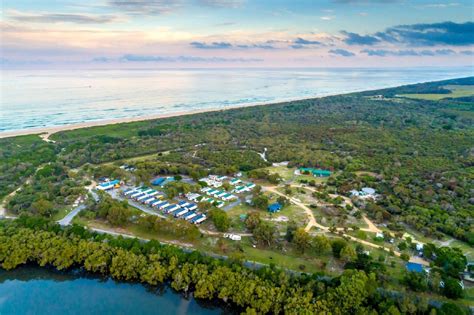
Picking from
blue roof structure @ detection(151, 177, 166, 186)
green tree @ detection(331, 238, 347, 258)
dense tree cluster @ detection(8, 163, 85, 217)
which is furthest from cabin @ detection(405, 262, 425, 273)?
dense tree cluster @ detection(8, 163, 85, 217)

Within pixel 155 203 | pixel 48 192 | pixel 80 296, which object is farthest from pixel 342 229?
pixel 48 192

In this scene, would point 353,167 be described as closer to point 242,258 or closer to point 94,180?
point 242,258

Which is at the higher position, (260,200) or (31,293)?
(260,200)

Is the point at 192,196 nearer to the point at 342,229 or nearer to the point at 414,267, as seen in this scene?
the point at 342,229

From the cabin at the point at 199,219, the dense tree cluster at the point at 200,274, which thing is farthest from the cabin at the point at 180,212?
the dense tree cluster at the point at 200,274

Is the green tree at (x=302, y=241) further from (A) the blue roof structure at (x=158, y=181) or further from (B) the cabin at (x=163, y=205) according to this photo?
(A) the blue roof structure at (x=158, y=181)

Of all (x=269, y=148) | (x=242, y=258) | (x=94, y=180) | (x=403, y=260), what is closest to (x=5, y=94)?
(x=94, y=180)

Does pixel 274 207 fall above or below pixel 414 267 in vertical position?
above
